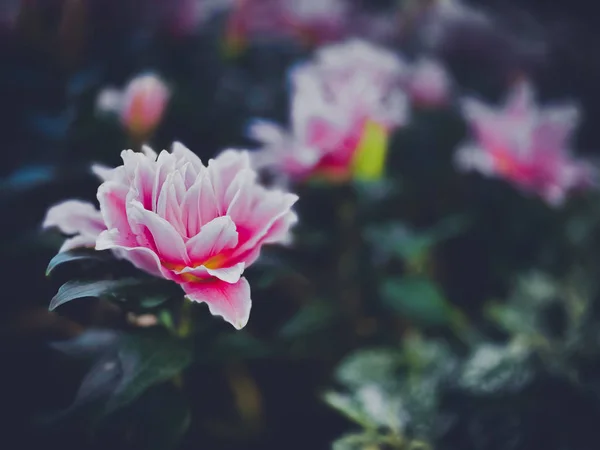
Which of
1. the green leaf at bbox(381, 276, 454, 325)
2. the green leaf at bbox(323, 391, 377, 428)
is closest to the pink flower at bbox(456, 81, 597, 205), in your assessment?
the green leaf at bbox(381, 276, 454, 325)

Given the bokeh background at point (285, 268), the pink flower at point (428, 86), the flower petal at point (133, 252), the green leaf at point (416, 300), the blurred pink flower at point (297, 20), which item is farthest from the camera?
the blurred pink flower at point (297, 20)

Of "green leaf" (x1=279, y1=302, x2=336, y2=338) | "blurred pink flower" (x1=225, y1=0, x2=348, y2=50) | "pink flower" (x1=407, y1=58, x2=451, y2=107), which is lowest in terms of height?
"green leaf" (x1=279, y1=302, x2=336, y2=338)

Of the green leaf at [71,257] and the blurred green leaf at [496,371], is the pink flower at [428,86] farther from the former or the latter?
the green leaf at [71,257]

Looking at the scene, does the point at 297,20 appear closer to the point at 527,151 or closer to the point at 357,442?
the point at 527,151

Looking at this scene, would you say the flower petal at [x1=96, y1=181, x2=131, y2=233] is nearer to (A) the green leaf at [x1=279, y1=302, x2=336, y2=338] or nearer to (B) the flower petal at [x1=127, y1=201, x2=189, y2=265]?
(B) the flower petal at [x1=127, y1=201, x2=189, y2=265]

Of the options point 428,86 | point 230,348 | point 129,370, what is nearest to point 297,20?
point 428,86

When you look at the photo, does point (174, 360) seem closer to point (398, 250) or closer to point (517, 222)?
point (398, 250)

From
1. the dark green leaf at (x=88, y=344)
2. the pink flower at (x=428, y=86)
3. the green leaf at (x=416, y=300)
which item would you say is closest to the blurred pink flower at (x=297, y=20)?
the pink flower at (x=428, y=86)
